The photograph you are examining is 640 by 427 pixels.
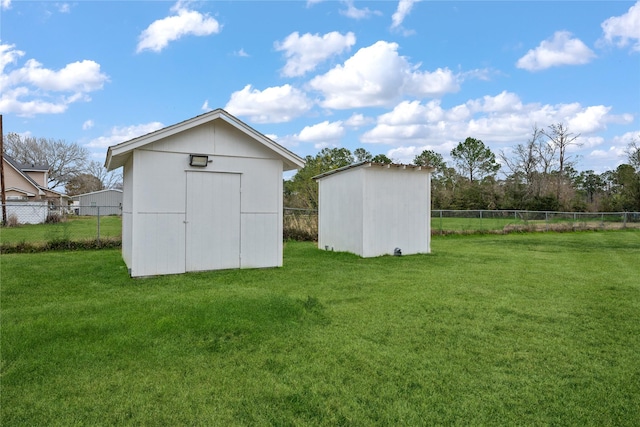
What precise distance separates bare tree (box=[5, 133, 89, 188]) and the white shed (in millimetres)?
42582

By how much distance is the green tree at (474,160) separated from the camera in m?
41.5

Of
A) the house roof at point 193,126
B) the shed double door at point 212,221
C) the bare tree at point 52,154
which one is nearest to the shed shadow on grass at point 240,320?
the shed double door at point 212,221

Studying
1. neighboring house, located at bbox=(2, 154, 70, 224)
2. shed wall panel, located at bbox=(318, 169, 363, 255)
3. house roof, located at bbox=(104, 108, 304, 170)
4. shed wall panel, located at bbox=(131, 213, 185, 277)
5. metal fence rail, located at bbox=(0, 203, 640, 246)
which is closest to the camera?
house roof, located at bbox=(104, 108, 304, 170)

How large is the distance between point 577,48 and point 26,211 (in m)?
27.9

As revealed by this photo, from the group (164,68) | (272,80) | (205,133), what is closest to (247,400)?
(205,133)

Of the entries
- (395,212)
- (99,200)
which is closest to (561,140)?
(395,212)

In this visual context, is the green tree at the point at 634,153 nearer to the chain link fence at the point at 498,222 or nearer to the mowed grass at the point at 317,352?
the chain link fence at the point at 498,222

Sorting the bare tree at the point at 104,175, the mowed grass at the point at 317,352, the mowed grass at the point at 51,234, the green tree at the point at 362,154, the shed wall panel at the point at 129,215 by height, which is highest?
the green tree at the point at 362,154

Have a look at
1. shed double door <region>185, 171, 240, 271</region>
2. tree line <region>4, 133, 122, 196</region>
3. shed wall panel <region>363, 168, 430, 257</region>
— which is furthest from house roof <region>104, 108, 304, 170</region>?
tree line <region>4, 133, 122, 196</region>

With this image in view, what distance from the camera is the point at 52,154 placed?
43094 millimetres

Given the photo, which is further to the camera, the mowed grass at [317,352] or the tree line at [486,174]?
the tree line at [486,174]

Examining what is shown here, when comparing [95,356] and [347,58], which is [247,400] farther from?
[347,58]

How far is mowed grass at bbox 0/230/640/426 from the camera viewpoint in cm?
257

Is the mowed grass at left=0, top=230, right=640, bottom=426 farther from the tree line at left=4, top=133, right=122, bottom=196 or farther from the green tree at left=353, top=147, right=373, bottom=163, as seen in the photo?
the tree line at left=4, top=133, right=122, bottom=196
